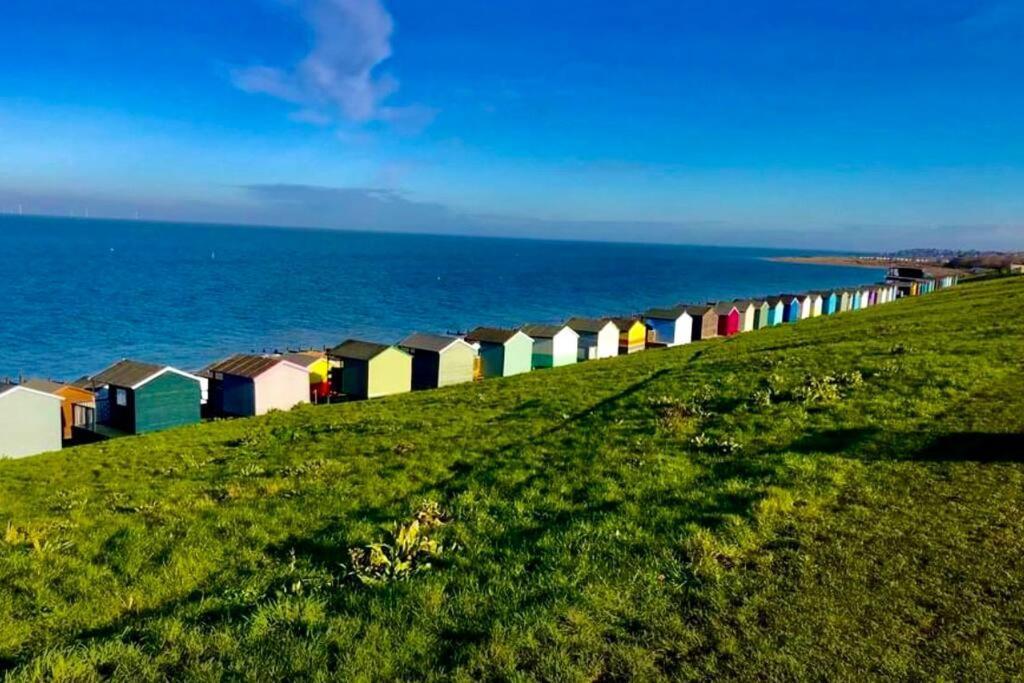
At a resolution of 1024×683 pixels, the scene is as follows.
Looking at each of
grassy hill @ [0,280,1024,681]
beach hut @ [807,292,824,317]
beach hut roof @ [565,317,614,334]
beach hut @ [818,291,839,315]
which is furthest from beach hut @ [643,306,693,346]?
grassy hill @ [0,280,1024,681]

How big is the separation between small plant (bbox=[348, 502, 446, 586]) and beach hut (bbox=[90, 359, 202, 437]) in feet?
94.9

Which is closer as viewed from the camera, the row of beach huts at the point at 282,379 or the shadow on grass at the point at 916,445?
the shadow on grass at the point at 916,445

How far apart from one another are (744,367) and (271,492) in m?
16.3

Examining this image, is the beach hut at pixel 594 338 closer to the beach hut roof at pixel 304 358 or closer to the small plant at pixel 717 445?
the beach hut roof at pixel 304 358

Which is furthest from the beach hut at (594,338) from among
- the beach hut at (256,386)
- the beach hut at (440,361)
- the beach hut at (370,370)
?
the beach hut at (256,386)

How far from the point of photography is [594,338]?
5406cm

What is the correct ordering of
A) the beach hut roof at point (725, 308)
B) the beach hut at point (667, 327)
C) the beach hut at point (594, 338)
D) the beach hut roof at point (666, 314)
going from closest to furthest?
the beach hut at point (594, 338), the beach hut at point (667, 327), the beach hut roof at point (666, 314), the beach hut roof at point (725, 308)

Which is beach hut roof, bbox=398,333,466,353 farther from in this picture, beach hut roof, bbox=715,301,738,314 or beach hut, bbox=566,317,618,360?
beach hut roof, bbox=715,301,738,314

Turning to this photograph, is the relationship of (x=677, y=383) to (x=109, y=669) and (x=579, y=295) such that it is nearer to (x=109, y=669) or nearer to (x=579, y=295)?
(x=109, y=669)

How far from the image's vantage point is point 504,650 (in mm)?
5805

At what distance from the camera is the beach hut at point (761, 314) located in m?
71.1

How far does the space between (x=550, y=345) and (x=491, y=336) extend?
216 inches

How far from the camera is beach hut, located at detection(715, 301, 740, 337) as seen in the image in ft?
216

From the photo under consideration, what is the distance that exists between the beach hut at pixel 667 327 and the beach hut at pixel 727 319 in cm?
577
